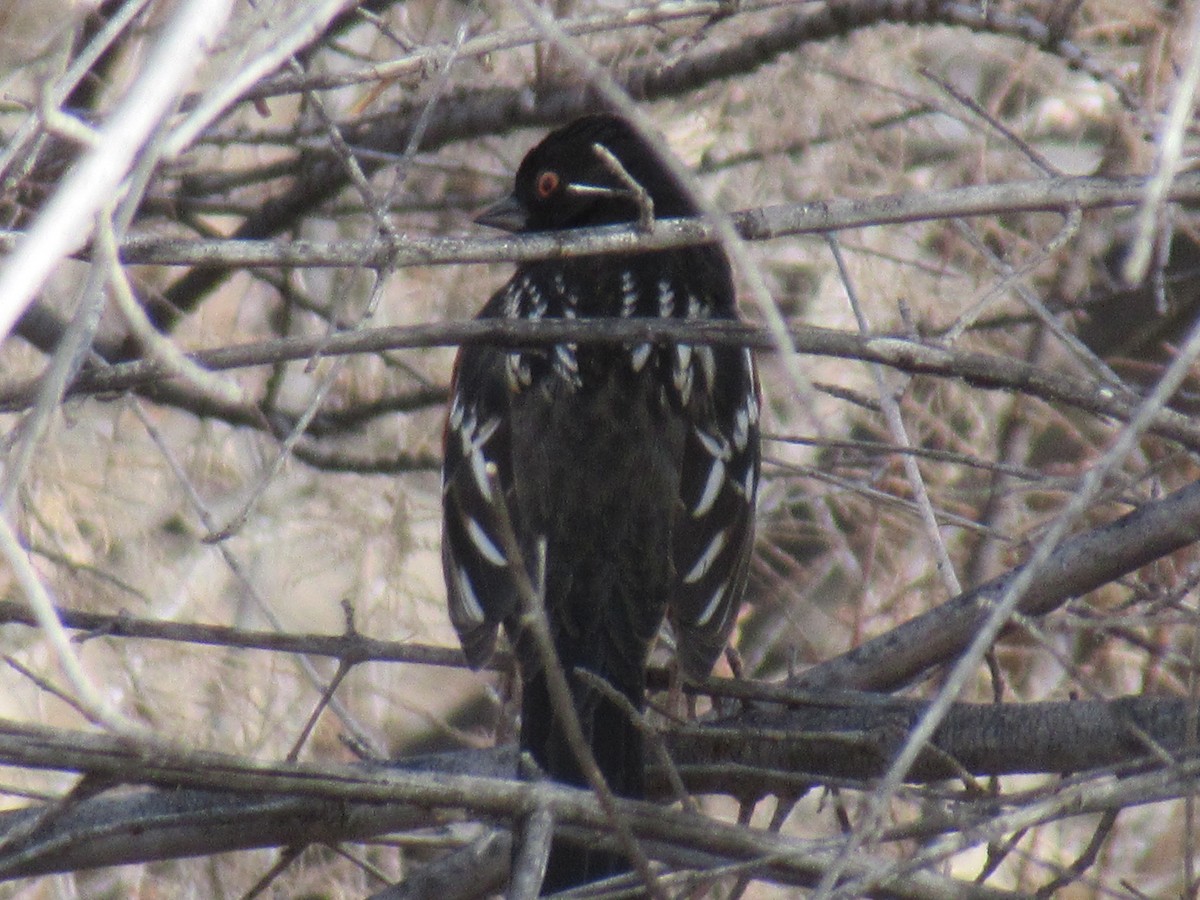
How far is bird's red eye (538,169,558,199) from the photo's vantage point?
4008mm

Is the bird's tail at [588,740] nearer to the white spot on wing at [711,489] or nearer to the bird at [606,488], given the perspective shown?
the bird at [606,488]

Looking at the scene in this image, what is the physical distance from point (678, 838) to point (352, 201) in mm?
3208

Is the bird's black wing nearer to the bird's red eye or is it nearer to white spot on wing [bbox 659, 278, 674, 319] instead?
white spot on wing [bbox 659, 278, 674, 319]

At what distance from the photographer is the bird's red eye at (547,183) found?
4008 millimetres

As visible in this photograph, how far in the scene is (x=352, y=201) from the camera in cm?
476

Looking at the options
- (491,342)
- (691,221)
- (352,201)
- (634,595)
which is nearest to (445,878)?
(634,595)

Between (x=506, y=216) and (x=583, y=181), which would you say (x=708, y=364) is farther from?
(x=506, y=216)

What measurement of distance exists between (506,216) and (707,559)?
4.23 ft

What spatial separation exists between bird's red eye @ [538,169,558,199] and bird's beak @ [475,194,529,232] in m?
0.09

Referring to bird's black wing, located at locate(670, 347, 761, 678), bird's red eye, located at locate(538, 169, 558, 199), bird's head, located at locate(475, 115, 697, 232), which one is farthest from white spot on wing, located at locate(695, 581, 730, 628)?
bird's red eye, located at locate(538, 169, 558, 199)

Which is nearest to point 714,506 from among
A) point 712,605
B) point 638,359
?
point 712,605

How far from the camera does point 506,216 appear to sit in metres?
4.12

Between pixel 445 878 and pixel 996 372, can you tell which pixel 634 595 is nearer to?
pixel 445 878

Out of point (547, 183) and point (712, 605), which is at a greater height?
point (547, 183)
